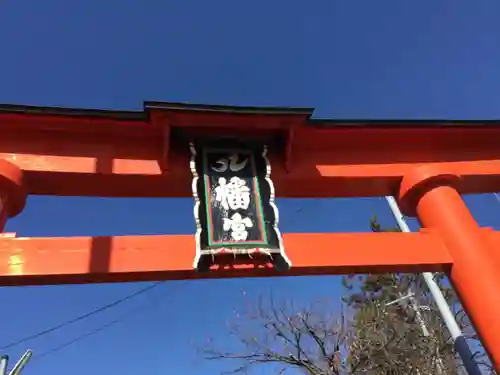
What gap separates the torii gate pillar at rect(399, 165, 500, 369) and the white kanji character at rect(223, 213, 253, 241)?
2.13 m

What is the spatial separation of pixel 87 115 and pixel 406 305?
14.3 meters

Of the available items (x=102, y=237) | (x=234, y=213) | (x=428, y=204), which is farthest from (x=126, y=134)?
(x=428, y=204)

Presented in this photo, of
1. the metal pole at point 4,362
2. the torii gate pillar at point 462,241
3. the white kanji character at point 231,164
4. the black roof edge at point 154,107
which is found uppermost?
the metal pole at point 4,362

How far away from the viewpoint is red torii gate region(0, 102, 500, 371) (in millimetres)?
3920

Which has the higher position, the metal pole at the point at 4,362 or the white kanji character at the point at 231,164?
the metal pole at the point at 4,362

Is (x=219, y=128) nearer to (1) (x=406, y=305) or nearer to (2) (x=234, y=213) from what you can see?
(2) (x=234, y=213)

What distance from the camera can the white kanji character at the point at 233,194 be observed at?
4289 millimetres

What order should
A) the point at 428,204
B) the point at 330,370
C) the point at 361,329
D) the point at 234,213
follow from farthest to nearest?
the point at 361,329 → the point at 330,370 → the point at 428,204 → the point at 234,213

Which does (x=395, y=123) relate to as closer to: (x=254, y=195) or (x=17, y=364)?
(x=254, y=195)

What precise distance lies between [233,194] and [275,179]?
703 millimetres

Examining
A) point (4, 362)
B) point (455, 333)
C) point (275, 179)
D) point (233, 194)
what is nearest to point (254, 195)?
point (233, 194)

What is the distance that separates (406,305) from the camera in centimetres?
1547

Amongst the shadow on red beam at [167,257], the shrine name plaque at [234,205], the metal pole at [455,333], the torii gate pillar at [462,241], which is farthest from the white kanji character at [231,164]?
the metal pole at [455,333]

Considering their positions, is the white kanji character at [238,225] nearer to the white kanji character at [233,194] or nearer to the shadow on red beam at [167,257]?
the white kanji character at [233,194]
